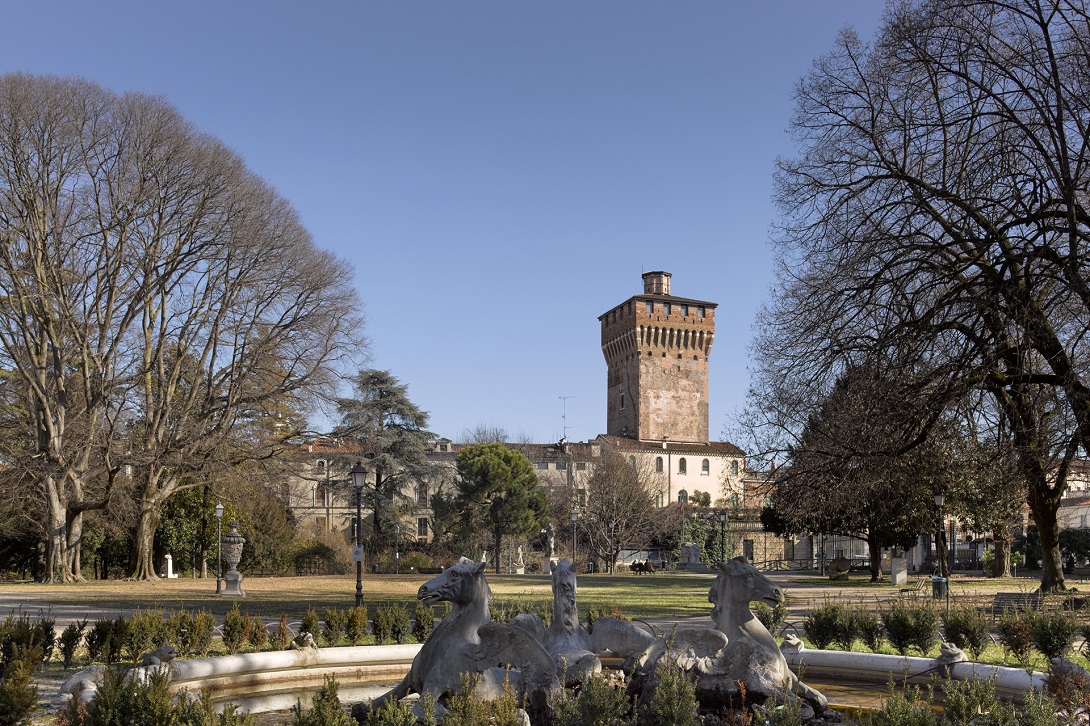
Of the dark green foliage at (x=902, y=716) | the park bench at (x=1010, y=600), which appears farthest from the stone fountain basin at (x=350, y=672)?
the park bench at (x=1010, y=600)

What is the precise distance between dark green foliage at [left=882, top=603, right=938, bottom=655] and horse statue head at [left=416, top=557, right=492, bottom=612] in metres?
5.88

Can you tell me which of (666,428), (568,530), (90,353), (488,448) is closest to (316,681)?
(90,353)

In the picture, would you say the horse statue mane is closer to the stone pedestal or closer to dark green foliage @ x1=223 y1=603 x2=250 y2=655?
dark green foliage @ x1=223 y1=603 x2=250 y2=655

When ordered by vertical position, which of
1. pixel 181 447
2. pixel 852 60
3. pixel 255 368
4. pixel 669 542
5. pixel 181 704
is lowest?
pixel 669 542

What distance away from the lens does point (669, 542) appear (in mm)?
64000

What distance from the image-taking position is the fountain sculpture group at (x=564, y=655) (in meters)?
7.34

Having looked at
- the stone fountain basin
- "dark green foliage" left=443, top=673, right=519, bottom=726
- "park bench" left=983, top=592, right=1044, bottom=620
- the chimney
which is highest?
the chimney

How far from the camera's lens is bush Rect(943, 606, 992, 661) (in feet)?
35.8

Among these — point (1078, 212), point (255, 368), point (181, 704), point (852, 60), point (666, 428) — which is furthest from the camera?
point (666, 428)

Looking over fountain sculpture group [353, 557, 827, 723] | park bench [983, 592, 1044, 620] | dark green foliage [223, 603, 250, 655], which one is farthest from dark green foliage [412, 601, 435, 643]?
park bench [983, 592, 1044, 620]

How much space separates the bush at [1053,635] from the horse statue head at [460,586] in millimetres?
6693

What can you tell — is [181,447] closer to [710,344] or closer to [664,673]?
[664,673]

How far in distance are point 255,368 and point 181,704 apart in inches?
1087

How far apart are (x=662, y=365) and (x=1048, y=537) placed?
6751 cm
